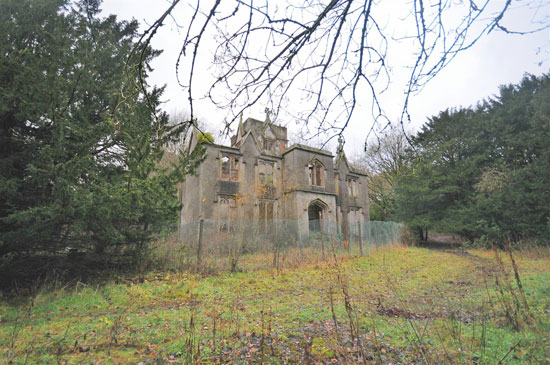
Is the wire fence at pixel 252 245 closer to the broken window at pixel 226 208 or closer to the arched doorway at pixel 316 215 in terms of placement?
the arched doorway at pixel 316 215

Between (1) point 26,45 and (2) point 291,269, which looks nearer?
(1) point 26,45

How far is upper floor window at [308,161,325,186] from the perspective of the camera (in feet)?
67.0

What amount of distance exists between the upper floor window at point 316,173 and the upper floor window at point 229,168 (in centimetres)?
568

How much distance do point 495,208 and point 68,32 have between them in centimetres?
2094

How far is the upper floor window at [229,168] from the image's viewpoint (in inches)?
711

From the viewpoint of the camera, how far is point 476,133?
18.5m

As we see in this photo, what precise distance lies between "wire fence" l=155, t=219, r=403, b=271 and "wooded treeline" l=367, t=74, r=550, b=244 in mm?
4484

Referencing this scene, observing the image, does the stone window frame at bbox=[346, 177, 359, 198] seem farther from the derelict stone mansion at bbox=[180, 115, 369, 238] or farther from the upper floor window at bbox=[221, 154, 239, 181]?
the upper floor window at bbox=[221, 154, 239, 181]

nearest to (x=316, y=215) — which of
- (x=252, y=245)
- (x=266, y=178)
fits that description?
(x=266, y=178)

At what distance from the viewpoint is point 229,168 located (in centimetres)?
1823

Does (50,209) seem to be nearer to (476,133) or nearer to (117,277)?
(117,277)

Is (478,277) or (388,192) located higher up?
(388,192)

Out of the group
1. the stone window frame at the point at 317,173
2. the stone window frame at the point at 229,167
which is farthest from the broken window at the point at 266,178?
the stone window frame at the point at 317,173

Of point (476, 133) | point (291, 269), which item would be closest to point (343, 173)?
Result: point (476, 133)
